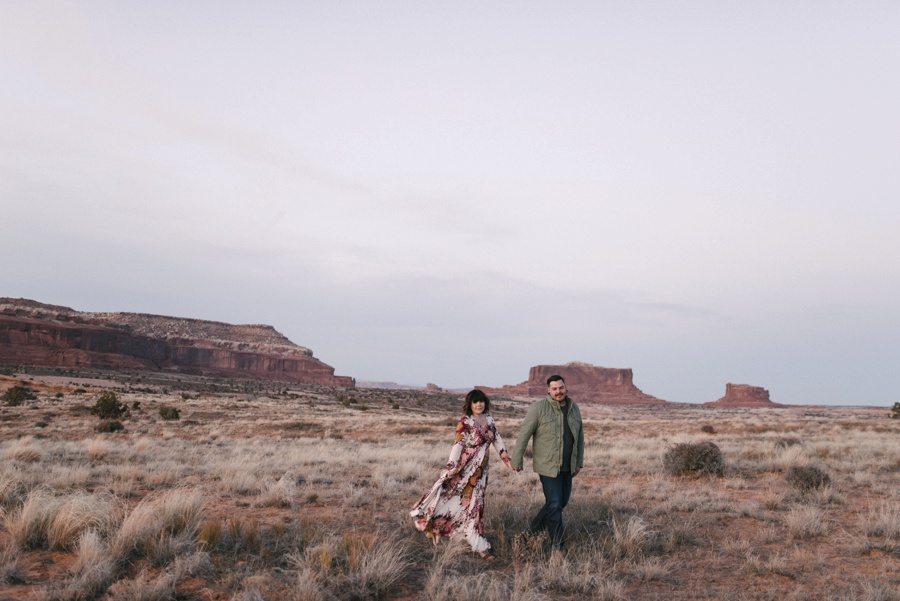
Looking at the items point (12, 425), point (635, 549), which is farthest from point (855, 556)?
point (12, 425)

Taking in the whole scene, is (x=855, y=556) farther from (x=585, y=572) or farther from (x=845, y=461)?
(x=845, y=461)

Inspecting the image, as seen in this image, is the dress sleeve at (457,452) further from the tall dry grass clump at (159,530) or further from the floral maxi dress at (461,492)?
the tall dry grass clump at (159,530)

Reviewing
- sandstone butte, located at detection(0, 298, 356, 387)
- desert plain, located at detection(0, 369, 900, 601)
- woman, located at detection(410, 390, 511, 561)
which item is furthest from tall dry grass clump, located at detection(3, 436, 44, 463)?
sandstone butte, located at detection(0, 298, 356, 387)

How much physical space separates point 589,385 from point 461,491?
159825 mm

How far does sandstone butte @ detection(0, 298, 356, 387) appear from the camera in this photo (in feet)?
298

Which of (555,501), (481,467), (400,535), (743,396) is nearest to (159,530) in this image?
(400,535)

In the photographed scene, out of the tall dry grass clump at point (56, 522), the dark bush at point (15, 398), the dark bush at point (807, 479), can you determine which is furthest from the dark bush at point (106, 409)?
the dark bush at point (807, 479)

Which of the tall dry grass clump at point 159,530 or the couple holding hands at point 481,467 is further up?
the couple holding hands at point 481,467

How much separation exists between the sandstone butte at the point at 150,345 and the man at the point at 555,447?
10401cm

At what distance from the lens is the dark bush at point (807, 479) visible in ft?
32.1

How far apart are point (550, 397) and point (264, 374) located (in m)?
119

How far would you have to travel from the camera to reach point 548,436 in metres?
5.98

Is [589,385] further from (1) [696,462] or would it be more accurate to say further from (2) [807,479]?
(2) [807,479]

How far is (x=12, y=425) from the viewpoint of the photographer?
20703 millimetres
